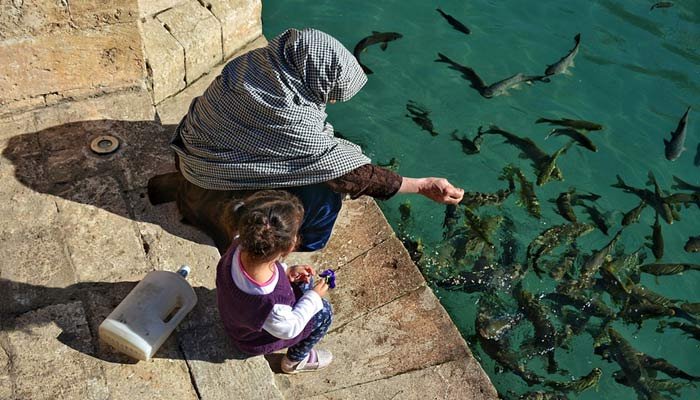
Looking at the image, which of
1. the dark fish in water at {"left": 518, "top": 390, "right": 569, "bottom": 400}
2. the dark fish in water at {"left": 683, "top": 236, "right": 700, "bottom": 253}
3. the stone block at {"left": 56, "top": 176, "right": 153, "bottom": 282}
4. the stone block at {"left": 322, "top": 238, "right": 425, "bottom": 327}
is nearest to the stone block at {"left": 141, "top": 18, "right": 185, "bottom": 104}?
the stone block at {"left": 56, "top": 176, "right": 153, "bottom": 282}

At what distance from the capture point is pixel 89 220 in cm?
404

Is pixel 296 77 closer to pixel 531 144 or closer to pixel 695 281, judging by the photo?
pixel 531 144

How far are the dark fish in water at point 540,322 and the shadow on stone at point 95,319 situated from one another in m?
2.36

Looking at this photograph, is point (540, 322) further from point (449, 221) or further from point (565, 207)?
point (565, 207)

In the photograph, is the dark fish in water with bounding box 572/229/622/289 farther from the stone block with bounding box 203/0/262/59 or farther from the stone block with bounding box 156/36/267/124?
the stone block with bounding box 203/0/262/59

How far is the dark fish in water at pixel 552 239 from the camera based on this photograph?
18.2 ft

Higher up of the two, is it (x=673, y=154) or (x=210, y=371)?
(x=210, y=371)

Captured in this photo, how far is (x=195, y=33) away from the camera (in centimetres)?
572

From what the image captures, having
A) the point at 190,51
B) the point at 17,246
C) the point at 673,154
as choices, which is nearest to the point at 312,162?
the point at 17,246

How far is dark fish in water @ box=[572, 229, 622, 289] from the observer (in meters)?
5.50

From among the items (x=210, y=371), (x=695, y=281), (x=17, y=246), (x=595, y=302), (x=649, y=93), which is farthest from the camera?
(x=649, y=93)

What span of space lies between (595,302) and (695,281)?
1.03 metres

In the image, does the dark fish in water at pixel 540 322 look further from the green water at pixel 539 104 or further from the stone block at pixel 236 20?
the stone block at pixel 236 20

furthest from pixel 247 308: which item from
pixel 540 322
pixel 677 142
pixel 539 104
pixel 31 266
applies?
pixel 677 142
